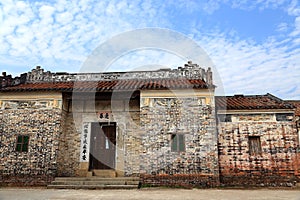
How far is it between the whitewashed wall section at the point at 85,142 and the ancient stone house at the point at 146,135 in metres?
0.04

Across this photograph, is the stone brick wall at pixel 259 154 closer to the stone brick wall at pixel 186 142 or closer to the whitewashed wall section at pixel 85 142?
the stone brick wall at pixel 186 142

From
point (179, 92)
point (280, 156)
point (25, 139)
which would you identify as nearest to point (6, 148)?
point (25, 139)

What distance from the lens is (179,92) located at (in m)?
Result: 9.75

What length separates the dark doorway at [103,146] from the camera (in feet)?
34.4

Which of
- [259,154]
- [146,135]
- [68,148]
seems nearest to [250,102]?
[259,154]

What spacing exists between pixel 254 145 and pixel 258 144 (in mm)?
156

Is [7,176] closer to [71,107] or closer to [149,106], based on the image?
[71,107]

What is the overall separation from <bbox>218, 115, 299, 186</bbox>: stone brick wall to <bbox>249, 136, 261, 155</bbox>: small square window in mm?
114

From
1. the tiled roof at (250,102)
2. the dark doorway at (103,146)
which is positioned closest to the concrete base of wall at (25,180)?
the dark doorway at (103,146)

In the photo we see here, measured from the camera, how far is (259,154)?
973 centimetres

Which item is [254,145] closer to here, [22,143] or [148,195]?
[148,195]

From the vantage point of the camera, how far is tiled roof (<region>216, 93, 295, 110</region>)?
10016mm

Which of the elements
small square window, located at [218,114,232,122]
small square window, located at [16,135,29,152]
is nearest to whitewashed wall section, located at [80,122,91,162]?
small square window, located at [16,135,29,152]

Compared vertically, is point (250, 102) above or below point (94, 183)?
above
